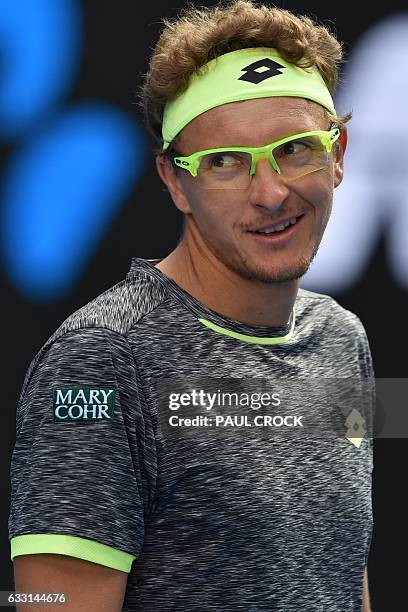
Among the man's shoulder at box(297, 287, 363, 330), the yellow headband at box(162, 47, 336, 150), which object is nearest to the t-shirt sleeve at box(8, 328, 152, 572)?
the yellow headband at box(162, 47, 336, 150)

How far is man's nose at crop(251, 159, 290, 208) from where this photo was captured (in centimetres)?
201

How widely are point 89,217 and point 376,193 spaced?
0.86 meters

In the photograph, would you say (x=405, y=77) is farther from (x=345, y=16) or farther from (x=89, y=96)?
(x=89, y=96)

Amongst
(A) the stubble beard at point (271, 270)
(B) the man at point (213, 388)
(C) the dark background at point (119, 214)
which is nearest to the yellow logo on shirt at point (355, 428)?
(B) the man at point (213, 388)

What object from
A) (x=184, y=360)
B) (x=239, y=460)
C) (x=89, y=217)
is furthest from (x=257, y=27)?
(x=89, y=217)

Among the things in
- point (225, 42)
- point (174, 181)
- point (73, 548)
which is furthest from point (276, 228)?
point (73, 548)

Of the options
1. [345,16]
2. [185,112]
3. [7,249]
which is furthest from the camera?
[345,16]

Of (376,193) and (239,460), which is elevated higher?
(376,193)

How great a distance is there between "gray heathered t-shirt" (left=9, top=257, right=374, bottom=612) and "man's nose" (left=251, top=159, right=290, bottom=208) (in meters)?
0.24

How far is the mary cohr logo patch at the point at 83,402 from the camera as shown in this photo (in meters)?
1.79

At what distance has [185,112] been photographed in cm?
211

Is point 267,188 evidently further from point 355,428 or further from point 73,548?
point 73,548

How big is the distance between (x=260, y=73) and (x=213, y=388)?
61 centimetres

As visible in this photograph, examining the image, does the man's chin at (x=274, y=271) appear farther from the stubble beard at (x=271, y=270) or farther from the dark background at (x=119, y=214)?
→ the dark background at (x=119, y=214)
